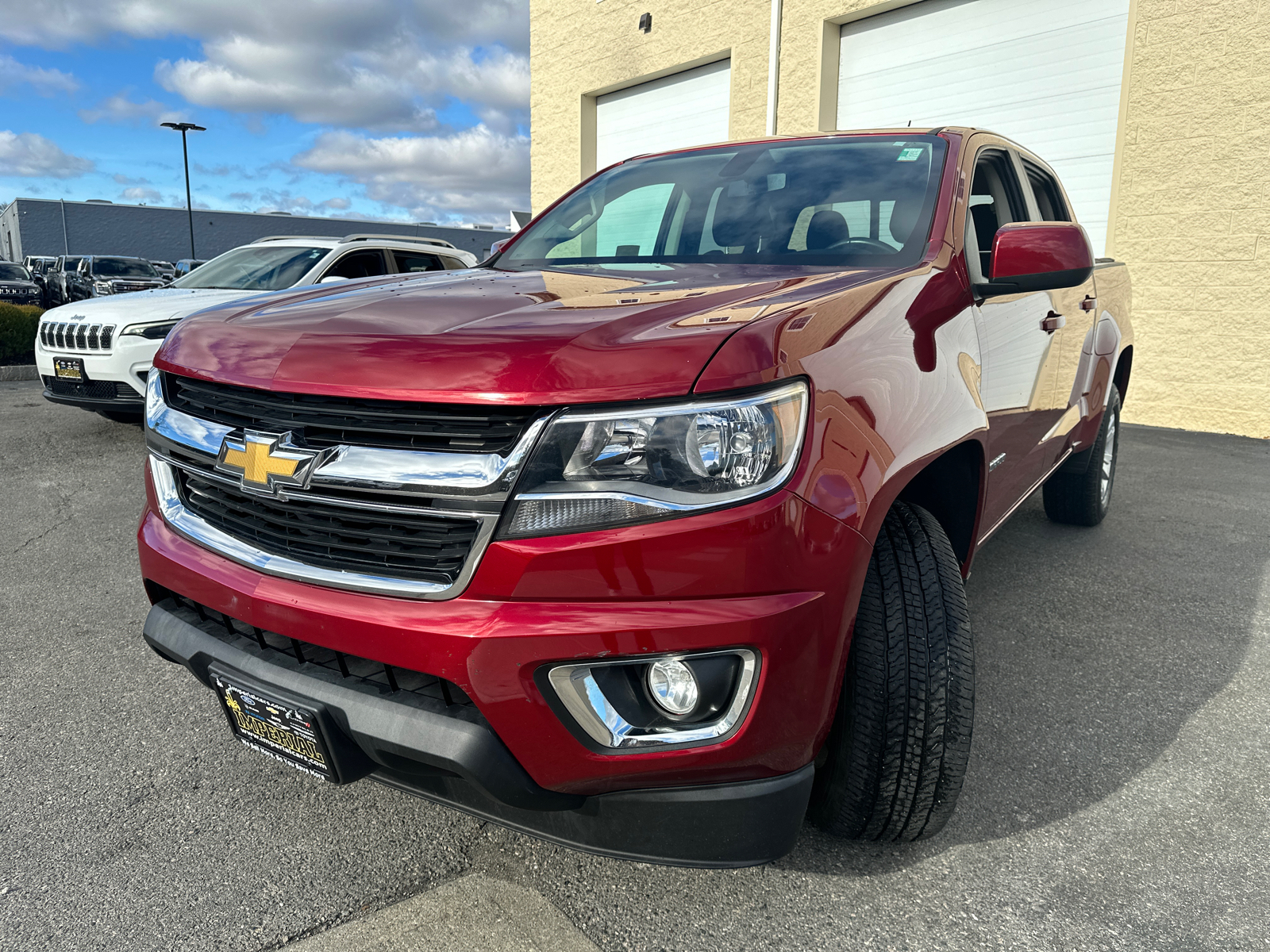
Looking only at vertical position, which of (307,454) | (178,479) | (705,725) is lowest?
(705,725)

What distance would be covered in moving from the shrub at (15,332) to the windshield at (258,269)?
447 centimetres

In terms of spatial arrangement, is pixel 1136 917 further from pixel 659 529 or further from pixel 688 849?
pixel 659 529

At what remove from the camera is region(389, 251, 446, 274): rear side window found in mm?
7938

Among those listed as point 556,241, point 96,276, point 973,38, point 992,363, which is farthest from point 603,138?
point 96,276

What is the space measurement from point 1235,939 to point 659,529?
1408mm

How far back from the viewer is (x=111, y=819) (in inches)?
81.7

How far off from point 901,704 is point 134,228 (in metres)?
52.3

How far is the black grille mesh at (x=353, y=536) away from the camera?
4.91ft

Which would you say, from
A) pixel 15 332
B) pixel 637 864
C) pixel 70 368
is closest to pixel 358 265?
pixel 70 368

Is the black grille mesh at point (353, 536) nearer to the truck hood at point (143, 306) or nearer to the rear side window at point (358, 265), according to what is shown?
the truck hood at point (143, 306)

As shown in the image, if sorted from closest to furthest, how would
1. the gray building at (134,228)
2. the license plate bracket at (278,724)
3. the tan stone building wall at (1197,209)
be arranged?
the license plate bracket at (278,724), the tan stone building wall at (1197,209), the gray building at (134,228)

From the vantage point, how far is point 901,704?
1.71 m

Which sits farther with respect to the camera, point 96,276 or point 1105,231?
point 96,276

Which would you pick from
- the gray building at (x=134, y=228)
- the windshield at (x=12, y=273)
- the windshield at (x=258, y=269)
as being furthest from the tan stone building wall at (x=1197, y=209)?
the gray building at (x=134, y=228)
